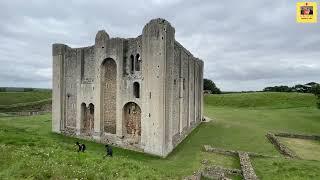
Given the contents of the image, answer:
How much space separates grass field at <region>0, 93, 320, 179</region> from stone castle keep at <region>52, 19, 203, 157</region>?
5.04 ft

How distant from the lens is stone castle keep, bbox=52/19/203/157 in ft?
82.9

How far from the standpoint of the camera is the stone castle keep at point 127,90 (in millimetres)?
25266

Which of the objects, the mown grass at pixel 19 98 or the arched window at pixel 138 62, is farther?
the mown grass at pixel 19 98

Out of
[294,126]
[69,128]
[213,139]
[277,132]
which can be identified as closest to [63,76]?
[69,128]

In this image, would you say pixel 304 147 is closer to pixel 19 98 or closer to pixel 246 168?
pixel 246 168

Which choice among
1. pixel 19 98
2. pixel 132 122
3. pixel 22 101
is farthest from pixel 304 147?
pixel 19 98

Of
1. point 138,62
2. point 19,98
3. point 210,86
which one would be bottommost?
point 19,98

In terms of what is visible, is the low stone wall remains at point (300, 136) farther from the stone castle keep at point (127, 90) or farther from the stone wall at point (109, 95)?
the stone wall at point (109, 95)

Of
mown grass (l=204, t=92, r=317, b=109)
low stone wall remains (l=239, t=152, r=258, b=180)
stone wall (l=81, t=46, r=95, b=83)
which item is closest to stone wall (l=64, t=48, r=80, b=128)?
stone wall (l=81, t=46, r=95, b=83)

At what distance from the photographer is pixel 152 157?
24859 millimetres

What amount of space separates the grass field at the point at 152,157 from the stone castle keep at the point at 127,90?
1535mm

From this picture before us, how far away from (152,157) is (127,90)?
6194mm

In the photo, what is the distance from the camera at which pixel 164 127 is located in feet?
82.8

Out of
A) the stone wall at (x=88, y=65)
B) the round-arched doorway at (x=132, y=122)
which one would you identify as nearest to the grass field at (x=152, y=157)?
the round-arched doorway at (x=132, y=122)
